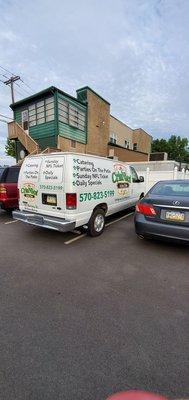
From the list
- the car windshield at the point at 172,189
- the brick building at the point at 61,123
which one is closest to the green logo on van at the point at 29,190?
the car windshield at the point at 172,189

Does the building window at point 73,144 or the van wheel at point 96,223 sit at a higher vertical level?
the building window at point 73,144

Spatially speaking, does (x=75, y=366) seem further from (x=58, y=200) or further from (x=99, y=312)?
(x=58, y=200)

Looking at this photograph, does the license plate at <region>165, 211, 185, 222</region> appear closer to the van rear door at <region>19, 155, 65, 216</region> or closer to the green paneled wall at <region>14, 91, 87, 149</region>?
the van rear door at <region>19, 155, 65, 216</region>

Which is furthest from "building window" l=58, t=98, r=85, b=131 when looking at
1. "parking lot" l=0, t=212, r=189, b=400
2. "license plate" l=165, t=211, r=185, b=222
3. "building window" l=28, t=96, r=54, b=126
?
"license plate" l=165, t=211, r=185, b=222

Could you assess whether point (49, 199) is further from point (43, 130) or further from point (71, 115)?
point (71, 115)

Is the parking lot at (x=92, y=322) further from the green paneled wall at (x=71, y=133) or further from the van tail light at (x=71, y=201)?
the green paneled wall at (x=71, y=133)

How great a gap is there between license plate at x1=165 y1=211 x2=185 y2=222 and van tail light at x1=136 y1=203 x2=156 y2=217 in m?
0.30

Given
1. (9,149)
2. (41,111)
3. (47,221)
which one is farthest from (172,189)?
(9,149)

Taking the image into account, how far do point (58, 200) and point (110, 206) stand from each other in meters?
2.01

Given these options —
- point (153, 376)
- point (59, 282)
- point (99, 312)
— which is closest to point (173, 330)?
point (153, 376)

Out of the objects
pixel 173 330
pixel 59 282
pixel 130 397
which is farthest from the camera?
pixel 59 282

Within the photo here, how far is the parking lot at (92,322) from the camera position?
1992 millimetres

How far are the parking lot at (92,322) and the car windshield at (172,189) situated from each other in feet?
4.14

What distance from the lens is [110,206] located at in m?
6.56
